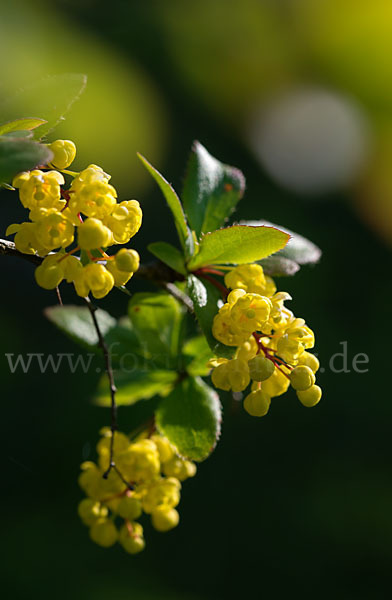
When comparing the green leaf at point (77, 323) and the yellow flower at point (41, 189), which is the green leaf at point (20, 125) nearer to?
the yellow flower at point (41, 189)

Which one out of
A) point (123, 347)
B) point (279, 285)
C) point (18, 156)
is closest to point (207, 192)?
point (123, 347)

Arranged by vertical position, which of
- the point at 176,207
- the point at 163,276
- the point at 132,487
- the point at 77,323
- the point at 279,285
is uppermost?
the point at 176,207

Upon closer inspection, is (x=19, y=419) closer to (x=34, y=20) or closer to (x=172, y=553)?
(x=172, y=553)

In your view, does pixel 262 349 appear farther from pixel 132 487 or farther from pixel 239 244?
pixel 132 487

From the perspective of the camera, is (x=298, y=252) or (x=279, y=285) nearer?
(x=298, y=252)

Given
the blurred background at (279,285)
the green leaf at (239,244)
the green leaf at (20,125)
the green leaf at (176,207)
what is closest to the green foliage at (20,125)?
the green leaf at (20,125)

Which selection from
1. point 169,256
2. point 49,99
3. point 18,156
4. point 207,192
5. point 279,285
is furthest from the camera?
point 279,285

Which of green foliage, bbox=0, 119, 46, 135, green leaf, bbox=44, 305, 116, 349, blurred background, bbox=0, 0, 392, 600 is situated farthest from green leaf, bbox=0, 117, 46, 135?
blurred background, bbox=0, 0, 392, 600

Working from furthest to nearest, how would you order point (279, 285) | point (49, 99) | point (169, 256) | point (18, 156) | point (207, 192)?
point (279, 285), point (207, 192), point (169, 256), point (49, 99), point (18, 156)
